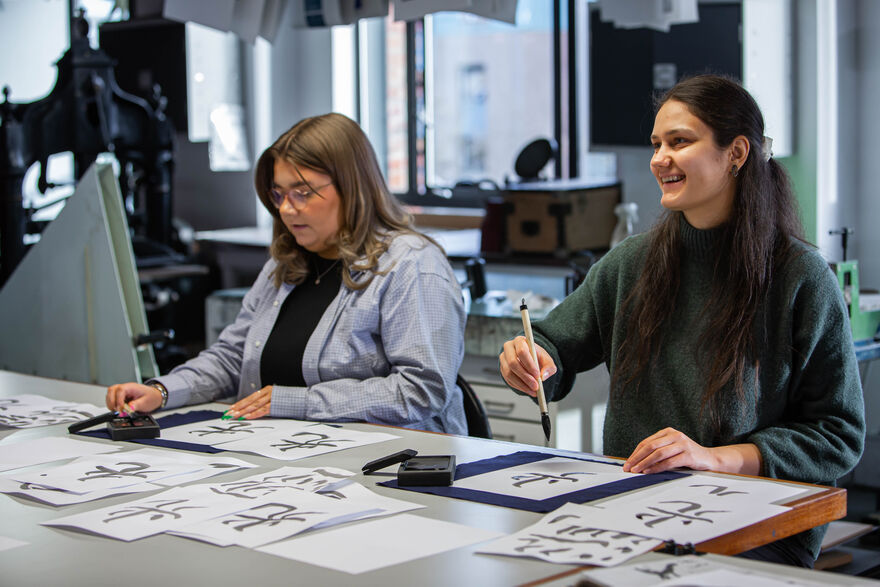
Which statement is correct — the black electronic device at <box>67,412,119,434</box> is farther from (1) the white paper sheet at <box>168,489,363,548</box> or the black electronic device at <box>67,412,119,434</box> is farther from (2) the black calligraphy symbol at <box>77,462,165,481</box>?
(1) the white paper sheet at <box>168,489,363,548</box>

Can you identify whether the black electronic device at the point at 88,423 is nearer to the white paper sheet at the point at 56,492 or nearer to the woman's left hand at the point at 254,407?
the woman's left hand at the point at 254,407

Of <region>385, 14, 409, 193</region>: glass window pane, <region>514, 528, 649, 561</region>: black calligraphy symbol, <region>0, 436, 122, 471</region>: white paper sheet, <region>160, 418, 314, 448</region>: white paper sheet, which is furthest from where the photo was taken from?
<region>385, 14, 409, 193</region>: glass window pane

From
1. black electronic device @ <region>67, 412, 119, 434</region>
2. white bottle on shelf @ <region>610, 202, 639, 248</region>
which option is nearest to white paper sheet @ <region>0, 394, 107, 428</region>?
black electronic device @ <region>67, 412, 119, 434</region>

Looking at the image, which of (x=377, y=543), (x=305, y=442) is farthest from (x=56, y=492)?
(x=377, y=543)

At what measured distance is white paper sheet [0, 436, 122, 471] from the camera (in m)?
1.71

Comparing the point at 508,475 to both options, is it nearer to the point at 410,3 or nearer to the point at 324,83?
the point at 410,3

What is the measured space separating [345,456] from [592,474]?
0.40 metres

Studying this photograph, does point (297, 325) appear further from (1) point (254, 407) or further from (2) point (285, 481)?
(2) point (285, 481)

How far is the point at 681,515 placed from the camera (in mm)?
1337

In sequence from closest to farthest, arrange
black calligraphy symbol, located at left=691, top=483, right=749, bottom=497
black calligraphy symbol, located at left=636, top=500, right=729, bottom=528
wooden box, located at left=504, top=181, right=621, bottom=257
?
black calligraphy symbol, located at left=636, top=500, right=729, bottom=528 → black calligraphy symbol, located at left=691, top=483, right=749, bottom=497 → wooden box, located at left=504, top=181, right=621, bottom=257

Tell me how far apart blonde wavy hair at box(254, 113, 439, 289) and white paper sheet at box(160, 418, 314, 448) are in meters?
0.36

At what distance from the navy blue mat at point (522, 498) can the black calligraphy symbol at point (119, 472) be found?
0.37 meters

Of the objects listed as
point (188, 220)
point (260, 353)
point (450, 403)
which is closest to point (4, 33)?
point (188, 220)

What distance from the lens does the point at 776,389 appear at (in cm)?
180
